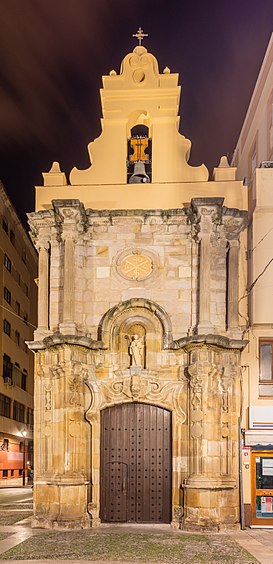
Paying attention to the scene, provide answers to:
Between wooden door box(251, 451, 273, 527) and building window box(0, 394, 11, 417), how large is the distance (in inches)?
1038

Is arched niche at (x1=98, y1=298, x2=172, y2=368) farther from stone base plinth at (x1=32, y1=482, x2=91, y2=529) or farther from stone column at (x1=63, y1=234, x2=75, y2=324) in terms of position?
stone base plinth at (x1=32, y1=482, x2=91, y2=529)

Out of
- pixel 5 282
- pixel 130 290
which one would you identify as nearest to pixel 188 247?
pixel 130 290

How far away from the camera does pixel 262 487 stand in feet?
62.4

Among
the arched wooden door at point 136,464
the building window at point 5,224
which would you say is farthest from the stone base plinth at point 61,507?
the building window at point 5,224

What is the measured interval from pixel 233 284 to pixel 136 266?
2.60 metres

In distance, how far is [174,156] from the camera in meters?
20.9

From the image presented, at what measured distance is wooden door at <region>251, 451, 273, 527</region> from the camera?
61.9 ft

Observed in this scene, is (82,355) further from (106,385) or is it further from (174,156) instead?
(174,156)

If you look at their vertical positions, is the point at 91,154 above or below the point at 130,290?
above

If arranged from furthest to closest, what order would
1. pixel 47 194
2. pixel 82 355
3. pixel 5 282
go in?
pixel 5 282 → pixel 47 194 → pixel 82 355

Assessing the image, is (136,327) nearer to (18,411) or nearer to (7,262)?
(7,262)

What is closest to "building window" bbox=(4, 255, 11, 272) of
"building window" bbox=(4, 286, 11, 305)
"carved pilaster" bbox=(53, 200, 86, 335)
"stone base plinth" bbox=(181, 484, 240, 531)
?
"building window" bbox=(4, 286, 11, 305)

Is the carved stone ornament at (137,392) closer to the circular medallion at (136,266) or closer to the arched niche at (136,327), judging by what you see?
the arched niche at (136,327)

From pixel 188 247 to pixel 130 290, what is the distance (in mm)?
1903
